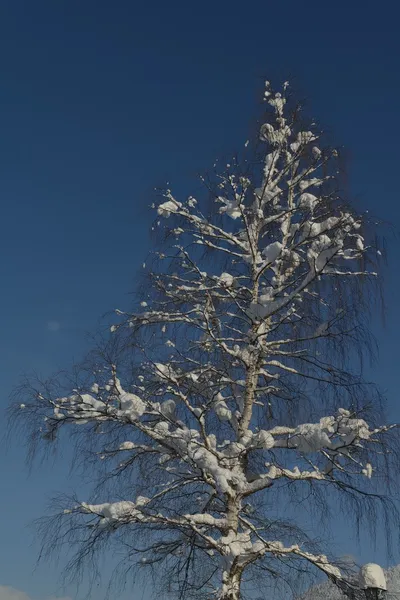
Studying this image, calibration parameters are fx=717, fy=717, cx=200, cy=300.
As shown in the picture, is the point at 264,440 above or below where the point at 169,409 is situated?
below

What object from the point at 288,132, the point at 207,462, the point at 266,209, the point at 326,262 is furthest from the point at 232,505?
the point at 288,132

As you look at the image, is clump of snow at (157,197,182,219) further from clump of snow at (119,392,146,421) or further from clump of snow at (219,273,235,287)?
clump of snow at (119,392,146,421)

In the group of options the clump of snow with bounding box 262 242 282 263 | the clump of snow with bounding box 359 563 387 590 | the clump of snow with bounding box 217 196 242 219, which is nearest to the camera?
the clump of snow with bounding box 359 563 387 590

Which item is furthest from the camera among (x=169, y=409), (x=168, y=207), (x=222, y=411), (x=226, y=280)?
(x=168, y=207)

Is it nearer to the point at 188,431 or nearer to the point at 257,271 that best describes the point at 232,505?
the point at 188,431

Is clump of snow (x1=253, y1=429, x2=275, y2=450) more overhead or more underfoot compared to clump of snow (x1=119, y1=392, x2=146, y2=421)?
more underfoot

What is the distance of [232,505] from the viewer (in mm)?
8609

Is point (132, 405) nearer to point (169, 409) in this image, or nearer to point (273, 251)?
point (169, 409)

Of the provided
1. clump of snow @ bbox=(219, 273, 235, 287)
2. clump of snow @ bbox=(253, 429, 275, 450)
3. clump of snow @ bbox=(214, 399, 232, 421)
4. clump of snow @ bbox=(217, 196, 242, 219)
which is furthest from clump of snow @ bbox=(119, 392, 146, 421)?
clump of snow @ bbox=(217, 196, 242, 219)

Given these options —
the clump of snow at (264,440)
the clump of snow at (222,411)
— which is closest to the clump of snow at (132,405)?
the clump of snow at (222,411)

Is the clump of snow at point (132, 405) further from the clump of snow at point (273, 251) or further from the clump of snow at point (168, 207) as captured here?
the clump of snow at point (168, 207)

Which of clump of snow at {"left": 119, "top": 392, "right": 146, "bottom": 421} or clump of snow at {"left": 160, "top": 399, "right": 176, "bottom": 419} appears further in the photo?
clump of snow at {"left": 160, "top": 399, "right": 176, "bottom": 419}

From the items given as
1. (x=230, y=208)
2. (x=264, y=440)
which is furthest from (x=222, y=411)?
(x=230, y=208)

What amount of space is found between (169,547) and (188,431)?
150cm
